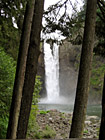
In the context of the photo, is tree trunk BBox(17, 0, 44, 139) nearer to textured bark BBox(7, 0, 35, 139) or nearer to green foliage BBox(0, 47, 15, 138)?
textured bark BBox(7, 0, 35, 139)

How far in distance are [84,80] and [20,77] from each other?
128 centimetres

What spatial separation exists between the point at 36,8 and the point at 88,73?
1699 mm

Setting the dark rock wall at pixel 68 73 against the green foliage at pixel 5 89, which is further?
the dark rock wall at pixel 68 73

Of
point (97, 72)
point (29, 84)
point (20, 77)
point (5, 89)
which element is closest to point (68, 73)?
point (97, 72)

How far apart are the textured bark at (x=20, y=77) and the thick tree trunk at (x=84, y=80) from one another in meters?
1.12

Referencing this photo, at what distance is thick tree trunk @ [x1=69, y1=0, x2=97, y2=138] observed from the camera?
351 cm

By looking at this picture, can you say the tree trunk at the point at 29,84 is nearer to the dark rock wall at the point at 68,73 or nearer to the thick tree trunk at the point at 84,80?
the thick tree trunk at the point at 84,80

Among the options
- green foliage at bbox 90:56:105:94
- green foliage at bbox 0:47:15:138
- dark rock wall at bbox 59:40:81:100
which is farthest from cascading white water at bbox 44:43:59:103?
green foliage at bbox 0:47:15:138

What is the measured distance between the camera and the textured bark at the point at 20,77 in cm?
363

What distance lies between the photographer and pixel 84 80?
3559 millimetres

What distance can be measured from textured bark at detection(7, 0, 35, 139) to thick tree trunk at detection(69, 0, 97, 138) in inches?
44.1

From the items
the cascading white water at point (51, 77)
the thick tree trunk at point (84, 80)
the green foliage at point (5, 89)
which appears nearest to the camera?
the thick tree trunk at point (84, 80)

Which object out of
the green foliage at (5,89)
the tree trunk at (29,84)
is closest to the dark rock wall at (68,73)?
the green foliage at (5,89)

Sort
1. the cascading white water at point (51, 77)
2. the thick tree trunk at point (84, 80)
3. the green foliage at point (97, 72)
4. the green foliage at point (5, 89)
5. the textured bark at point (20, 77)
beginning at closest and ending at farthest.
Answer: the thick tree trunk at point (84, 80), the textured bark at point (20, 77), the green foliage at point (5, 89), the green foliage at point (97, 72), the cascading white water at point (51, 77)
